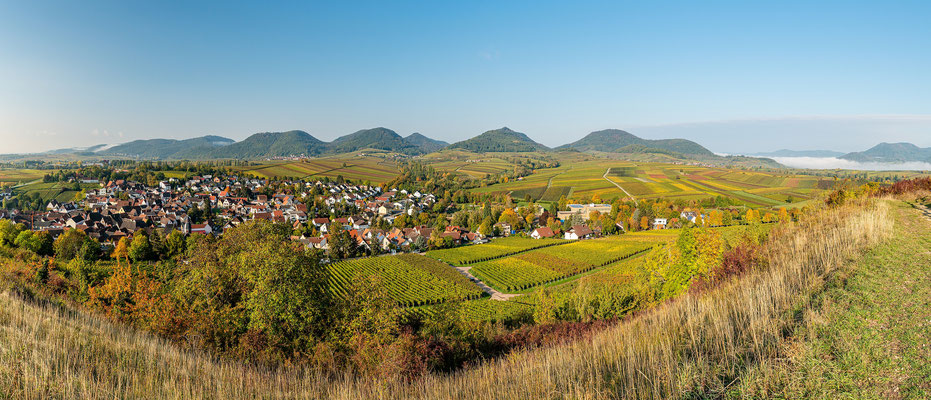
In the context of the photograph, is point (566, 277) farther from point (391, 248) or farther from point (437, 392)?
point (437, 392)

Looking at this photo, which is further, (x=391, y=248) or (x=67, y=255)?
(x=391, y=248)

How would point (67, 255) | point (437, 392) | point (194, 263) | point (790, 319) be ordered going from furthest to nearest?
point (67, 255) → point (194, 263) → point (790, 319) → point (437, 392)

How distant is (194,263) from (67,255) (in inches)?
1712

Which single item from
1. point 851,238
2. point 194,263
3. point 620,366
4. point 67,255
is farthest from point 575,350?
point 67,255

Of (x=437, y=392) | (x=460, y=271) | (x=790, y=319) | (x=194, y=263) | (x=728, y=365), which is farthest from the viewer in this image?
(x=460, y=271)

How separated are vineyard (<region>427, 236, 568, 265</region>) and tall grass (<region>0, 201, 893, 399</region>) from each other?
46.5 m

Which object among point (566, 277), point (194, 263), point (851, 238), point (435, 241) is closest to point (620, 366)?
point (851, 238)

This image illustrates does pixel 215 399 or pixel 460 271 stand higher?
pixel 215 399

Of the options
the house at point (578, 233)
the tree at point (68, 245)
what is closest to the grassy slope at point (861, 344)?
the tree at point (68, 245)

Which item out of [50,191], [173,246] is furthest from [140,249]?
[50,191]

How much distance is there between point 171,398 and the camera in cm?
393

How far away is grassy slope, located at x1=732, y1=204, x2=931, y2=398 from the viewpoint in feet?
10.5

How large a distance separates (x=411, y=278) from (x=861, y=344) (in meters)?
40.9

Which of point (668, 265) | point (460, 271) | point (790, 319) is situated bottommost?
point (460, 271)
